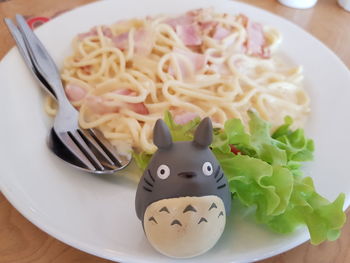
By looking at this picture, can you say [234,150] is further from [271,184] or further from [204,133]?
[204,133]

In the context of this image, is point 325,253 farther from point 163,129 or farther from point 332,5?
point 332,5

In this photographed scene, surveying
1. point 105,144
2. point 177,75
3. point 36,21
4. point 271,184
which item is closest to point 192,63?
point 177,75

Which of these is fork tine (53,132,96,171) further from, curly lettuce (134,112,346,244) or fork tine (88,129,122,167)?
curly lettuce (134,112,346,244)

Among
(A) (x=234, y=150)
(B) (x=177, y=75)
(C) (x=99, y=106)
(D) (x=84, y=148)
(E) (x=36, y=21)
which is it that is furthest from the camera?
(E) (x=36, y=21)

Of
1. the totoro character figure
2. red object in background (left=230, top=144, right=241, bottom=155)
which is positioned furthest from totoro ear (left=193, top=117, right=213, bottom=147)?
red object in background (left=230, top=144, right=241, bottom=155)

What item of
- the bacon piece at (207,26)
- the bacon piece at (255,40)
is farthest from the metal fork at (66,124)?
the bacon piece at (255,40)

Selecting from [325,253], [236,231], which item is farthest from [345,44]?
[236,231]

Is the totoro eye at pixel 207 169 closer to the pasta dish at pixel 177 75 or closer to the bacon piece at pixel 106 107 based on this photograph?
the pasta dish at pixel 177 75
